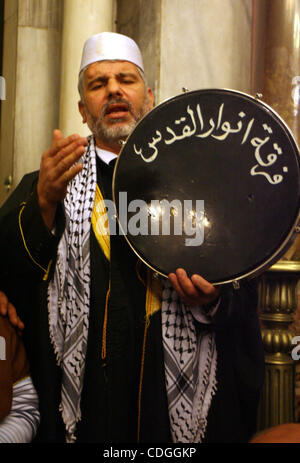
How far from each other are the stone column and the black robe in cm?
103

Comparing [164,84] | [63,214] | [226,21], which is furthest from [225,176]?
[226,21]

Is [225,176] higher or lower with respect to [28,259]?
higher

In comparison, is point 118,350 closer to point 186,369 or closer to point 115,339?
point 115,339

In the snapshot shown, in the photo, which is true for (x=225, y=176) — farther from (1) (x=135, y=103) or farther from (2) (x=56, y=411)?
(2) (x=56, y=411)

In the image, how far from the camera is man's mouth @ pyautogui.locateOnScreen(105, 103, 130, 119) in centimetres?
160

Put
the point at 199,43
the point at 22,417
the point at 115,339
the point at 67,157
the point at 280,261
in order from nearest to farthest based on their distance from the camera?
the point at 67,157 → the point at 22,417 → the point at 115,339 → the point at 280,261 → the point at 199,43

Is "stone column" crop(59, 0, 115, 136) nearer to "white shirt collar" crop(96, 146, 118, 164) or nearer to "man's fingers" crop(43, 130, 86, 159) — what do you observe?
"white shirt collar" crop(96, 146, 118, 164)

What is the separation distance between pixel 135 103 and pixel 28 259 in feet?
2.25

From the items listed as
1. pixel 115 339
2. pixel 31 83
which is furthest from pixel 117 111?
pixel 31 83

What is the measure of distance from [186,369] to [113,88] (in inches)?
38.6

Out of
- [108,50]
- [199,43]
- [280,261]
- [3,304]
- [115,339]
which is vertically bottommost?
[115,339]

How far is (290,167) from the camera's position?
3.86 feet

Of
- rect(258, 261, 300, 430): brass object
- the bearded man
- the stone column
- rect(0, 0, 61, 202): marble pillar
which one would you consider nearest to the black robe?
the bearded man

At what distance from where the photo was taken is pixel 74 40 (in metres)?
2.34
